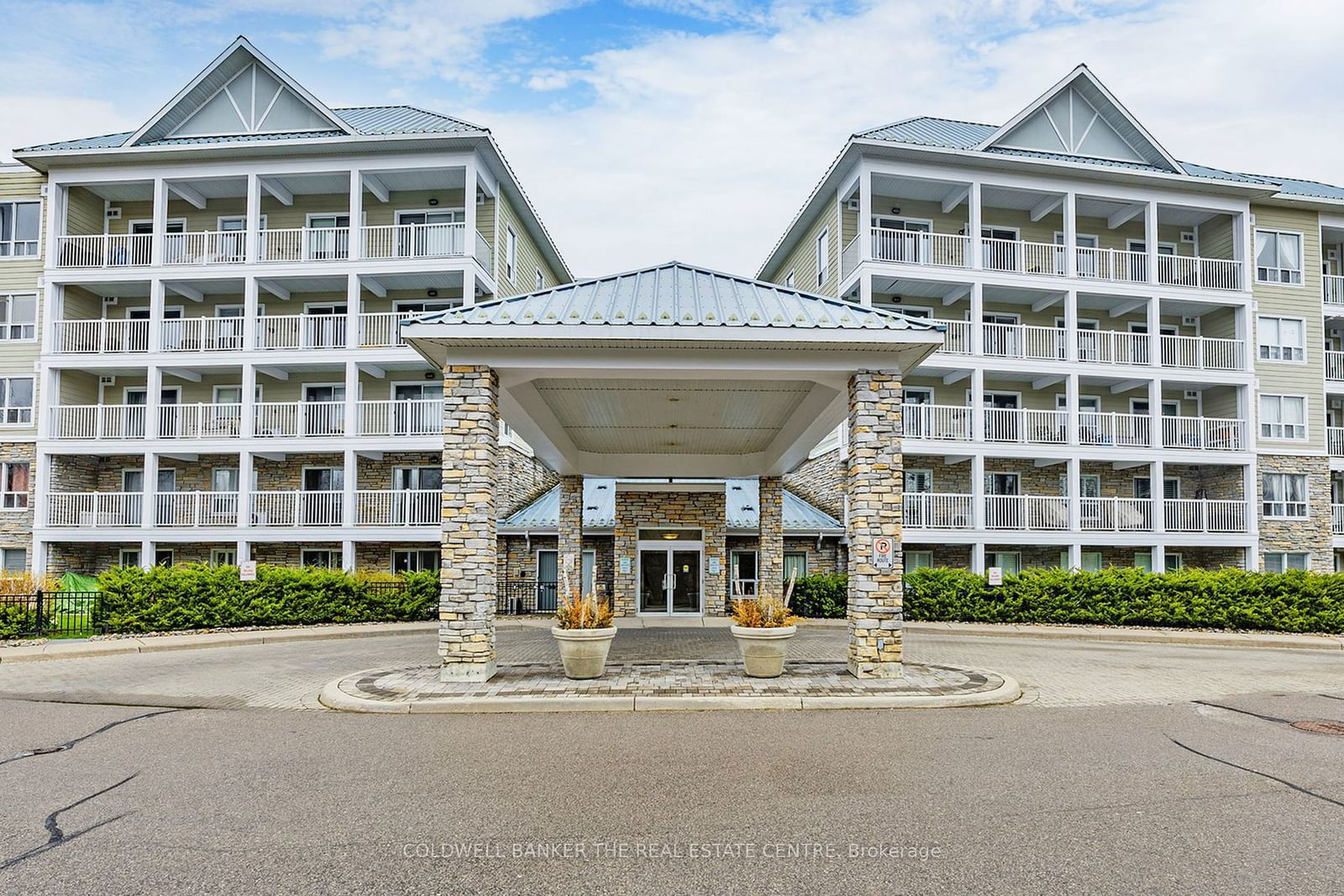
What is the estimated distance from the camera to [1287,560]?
1146 inches

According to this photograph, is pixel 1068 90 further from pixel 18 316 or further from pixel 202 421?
pixel 18 316

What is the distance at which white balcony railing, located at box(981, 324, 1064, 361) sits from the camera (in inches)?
1086

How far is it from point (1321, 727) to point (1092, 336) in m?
20.7

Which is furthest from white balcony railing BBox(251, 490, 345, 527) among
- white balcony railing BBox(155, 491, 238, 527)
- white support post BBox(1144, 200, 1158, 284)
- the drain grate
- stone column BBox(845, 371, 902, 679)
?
white support post BBox(1144, 200, 1158, 284)

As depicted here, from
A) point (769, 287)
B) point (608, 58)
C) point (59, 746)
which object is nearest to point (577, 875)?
point (59, 746)

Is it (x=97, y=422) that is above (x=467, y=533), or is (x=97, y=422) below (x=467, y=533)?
above

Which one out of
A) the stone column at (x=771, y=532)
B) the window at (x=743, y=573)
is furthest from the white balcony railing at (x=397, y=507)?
the stone column at (x=771, y=532)

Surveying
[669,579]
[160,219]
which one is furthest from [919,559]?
[160,219]

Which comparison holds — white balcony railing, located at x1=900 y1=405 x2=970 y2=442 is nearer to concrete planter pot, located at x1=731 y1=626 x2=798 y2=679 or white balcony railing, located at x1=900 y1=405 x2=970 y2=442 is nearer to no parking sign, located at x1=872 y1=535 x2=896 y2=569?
no parking sign, located at x1=872 y1=535 x2=896 y2=569

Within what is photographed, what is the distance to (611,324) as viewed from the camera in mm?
11562

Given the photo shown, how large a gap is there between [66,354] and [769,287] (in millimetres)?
23827

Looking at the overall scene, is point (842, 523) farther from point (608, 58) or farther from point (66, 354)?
point (66, 354)

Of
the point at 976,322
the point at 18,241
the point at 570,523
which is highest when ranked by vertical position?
the point at 18,241

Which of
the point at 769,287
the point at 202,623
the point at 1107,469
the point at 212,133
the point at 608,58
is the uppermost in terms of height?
the point at 212,133
